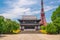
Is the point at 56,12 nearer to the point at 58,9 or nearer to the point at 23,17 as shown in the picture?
the point at 58,9

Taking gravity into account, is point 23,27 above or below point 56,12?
below

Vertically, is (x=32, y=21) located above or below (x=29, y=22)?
above

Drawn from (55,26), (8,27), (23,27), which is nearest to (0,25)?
(8,27)

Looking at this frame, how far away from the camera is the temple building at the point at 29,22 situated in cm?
7783

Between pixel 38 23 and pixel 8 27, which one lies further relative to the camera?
pixel 38 23

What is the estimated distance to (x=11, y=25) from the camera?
48938mm

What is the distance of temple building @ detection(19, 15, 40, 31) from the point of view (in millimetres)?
77831

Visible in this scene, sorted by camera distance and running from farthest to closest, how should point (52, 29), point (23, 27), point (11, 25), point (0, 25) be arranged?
point (23, 27) < point (11, 25) < point (52, 29) < point (0, 25)

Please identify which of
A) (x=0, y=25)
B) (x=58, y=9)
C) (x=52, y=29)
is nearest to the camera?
(x=0, y=25)

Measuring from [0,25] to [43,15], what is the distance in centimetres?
4663

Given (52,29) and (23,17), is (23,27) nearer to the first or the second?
(23,17)

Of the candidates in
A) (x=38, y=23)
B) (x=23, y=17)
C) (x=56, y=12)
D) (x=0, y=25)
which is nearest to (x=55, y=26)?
(x=56, y=12)

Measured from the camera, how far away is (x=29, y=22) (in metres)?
79.9

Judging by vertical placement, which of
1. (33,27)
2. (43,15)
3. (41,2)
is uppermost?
(41,2)
